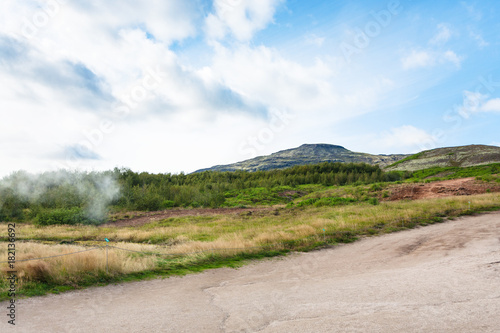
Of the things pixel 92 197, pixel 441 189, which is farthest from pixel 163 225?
pixel 441 189

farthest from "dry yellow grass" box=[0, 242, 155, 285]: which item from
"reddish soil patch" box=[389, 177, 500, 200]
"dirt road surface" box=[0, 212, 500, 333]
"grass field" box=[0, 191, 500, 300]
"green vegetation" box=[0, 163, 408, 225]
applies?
"reddish soil patch" box=[389, 177, 500, 200]

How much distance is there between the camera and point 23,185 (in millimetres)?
46531

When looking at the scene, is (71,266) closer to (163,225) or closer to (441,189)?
(163,225)

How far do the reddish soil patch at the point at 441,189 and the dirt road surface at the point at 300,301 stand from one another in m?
29.3

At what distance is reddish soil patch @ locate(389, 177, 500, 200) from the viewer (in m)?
37.6

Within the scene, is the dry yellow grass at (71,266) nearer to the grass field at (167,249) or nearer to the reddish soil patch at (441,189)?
the grass field at (167,249)

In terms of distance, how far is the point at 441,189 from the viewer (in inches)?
1544

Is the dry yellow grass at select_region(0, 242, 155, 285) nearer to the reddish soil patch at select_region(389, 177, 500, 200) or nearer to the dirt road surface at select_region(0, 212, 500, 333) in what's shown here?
the dirt road surface at select_region(0, 212, 500, 333)

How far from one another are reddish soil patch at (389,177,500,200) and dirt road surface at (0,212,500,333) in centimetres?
2932

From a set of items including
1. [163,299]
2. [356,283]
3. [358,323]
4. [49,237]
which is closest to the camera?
[358,323]

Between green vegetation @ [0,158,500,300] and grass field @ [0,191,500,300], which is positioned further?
green vegetation @ [0,158,500,300]

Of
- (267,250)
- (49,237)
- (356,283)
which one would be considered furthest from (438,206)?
(49,237)

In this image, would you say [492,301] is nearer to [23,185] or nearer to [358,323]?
[358,323]

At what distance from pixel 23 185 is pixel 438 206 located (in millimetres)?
59198
